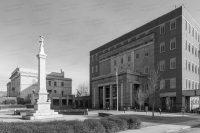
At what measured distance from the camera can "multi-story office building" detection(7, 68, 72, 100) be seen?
263ft

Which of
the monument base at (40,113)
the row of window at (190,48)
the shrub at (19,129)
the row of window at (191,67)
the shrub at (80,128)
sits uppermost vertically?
the row of window at (190,48)

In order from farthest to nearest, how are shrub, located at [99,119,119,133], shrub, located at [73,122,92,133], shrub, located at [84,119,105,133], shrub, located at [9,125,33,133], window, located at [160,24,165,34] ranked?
window, located at [160,24,165,34] → shrub, located at [99,119,119,133] → shrub, located at [84,119,105,133] → shrub, located at [73,122,92,133] → shrub, located at [9,125,33,133]

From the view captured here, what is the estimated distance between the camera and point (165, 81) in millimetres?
48375

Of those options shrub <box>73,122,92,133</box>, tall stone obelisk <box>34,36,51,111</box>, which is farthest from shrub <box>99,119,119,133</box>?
tall stone obelisk <box>34,36,51,111</box>

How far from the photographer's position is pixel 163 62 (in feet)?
164

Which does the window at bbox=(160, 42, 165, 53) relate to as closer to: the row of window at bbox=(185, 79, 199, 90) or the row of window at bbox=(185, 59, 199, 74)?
the row of window at bbox=(185, 59, 199, 74)

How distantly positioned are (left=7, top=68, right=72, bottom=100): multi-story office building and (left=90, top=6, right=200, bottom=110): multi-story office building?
98.1ft

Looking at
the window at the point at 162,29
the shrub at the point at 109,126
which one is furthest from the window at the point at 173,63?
the shrub at the point at 109,126

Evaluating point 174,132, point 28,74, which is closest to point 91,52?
point 28,74

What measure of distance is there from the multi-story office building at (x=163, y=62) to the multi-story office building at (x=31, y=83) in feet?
98.1

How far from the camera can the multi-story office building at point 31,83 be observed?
80250mm

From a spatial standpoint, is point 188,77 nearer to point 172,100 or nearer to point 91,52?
point 172,100

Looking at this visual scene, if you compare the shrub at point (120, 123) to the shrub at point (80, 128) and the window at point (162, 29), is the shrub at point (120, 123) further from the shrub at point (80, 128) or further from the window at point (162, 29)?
the window at point (162, 29)

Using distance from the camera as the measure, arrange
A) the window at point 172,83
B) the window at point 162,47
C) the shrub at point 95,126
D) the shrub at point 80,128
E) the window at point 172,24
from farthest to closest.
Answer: the window at point 162,47 < the window at point 172,24 < the window at point 172,83 < the shrub at point 95,126 < the shrub at point 80,128
